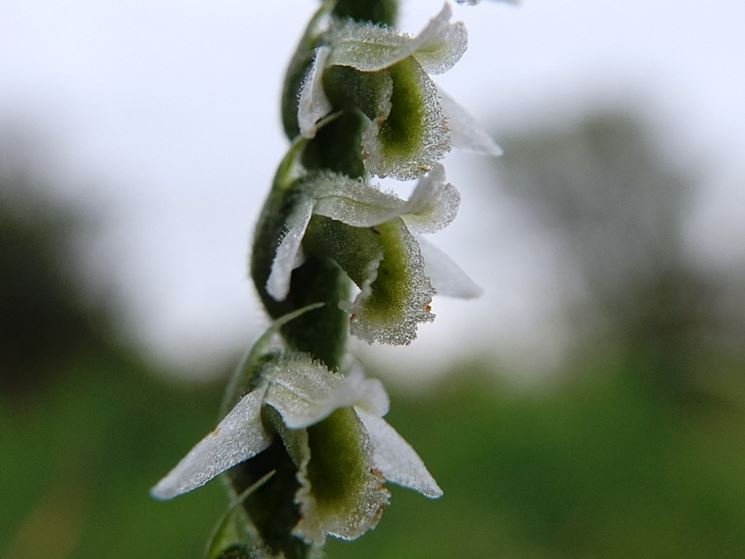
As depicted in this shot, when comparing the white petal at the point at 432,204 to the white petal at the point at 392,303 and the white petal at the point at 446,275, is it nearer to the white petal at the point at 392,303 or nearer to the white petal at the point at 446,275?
the white petal at the point at 392,303

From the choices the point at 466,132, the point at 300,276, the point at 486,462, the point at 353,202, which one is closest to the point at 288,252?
the point at 353,202

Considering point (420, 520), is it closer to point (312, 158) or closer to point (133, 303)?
point (312, 158)

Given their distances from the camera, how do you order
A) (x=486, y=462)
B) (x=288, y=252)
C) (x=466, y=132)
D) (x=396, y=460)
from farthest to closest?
(x=486, y=462) → (x=466, y=132) → (x=396, y=460) → (x=288, y=252)

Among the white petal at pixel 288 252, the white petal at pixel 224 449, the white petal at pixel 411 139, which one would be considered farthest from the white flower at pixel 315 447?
the white petal at pixel 411 139

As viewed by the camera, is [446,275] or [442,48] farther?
[446,275]

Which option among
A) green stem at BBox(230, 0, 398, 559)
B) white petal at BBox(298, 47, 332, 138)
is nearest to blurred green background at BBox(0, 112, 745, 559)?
green stem at BBox(230, 0, 398, 559)

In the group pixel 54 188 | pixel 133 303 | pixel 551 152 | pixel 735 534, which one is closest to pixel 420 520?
pixel 735 534

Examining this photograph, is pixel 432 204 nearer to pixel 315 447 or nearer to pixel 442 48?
pixel 442 48
